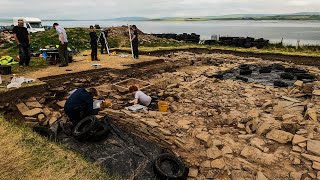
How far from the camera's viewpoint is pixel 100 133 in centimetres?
788

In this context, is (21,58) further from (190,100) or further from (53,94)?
(190,100)

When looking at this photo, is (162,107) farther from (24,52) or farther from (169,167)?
(24,52)

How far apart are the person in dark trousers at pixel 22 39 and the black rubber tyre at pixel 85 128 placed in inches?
293

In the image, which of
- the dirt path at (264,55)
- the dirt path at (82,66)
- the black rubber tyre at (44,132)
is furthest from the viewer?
the dirt path at (264,55)

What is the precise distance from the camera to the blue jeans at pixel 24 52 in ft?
44.7

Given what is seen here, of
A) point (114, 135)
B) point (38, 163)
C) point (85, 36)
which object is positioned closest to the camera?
point (38, 163)

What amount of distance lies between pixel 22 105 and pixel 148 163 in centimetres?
518

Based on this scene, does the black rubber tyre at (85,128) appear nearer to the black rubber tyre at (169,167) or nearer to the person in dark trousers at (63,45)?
the black rubber tyre at (169,167)

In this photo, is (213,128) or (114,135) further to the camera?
(213,128)

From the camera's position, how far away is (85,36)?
1212 inches

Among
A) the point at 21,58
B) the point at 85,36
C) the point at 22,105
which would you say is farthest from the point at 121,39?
the point at 22,105

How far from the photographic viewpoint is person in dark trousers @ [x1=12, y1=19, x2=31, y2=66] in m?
13.2

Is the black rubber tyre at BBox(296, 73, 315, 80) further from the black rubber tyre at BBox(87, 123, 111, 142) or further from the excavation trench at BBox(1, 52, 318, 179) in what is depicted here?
the black rubber tyre at BBox(87, 123, 111, 142)

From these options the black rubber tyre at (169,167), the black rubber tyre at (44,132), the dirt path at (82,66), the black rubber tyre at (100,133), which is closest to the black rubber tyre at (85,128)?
the black rubber tyre at (100,133)
